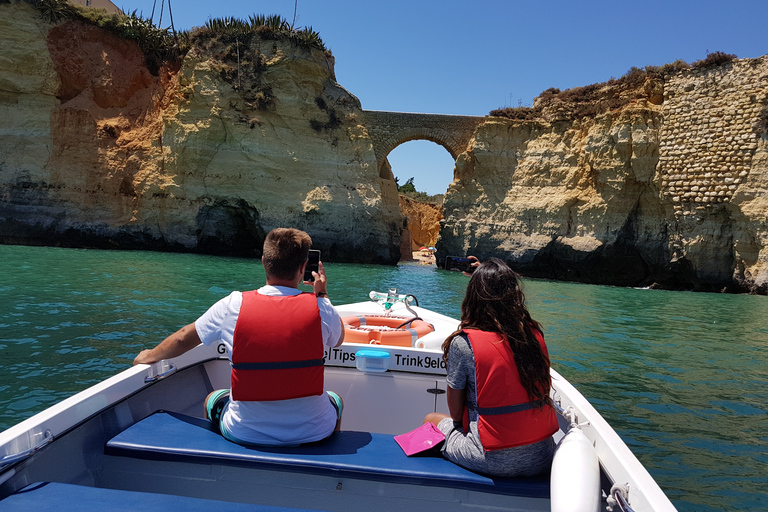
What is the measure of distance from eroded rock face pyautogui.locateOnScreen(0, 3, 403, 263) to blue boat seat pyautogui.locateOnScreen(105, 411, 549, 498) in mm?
21848

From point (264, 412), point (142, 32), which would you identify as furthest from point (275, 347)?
point (142, 32)

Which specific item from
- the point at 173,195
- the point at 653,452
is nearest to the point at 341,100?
the point at 173,195

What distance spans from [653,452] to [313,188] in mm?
21840

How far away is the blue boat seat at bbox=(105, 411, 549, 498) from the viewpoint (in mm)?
2205

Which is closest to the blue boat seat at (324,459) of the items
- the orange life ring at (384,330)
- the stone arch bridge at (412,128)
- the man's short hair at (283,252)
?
the man's short hair at (283,252)

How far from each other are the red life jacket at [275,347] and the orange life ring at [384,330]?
2008 millimetres

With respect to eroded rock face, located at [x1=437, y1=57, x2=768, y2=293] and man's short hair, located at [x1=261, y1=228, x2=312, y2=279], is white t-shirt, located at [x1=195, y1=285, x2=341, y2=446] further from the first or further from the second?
eroded rock face, located at [x1=437, y1=57, x2=768, y2=293]

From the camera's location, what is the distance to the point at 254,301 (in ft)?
7.75

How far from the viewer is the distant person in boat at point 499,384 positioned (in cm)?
219

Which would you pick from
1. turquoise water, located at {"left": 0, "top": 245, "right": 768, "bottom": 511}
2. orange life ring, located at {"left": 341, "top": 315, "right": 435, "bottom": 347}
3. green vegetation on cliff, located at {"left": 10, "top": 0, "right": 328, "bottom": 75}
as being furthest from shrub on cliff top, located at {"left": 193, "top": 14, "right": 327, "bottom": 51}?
orange life ring, located at {"left": 341, "top": 315, "right": 435, "bottom": 347}

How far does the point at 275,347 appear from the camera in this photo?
2311mm

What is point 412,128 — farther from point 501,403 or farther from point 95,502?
point 95,502

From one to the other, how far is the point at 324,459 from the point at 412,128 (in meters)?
27.4

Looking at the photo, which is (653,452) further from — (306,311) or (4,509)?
(4,509)
